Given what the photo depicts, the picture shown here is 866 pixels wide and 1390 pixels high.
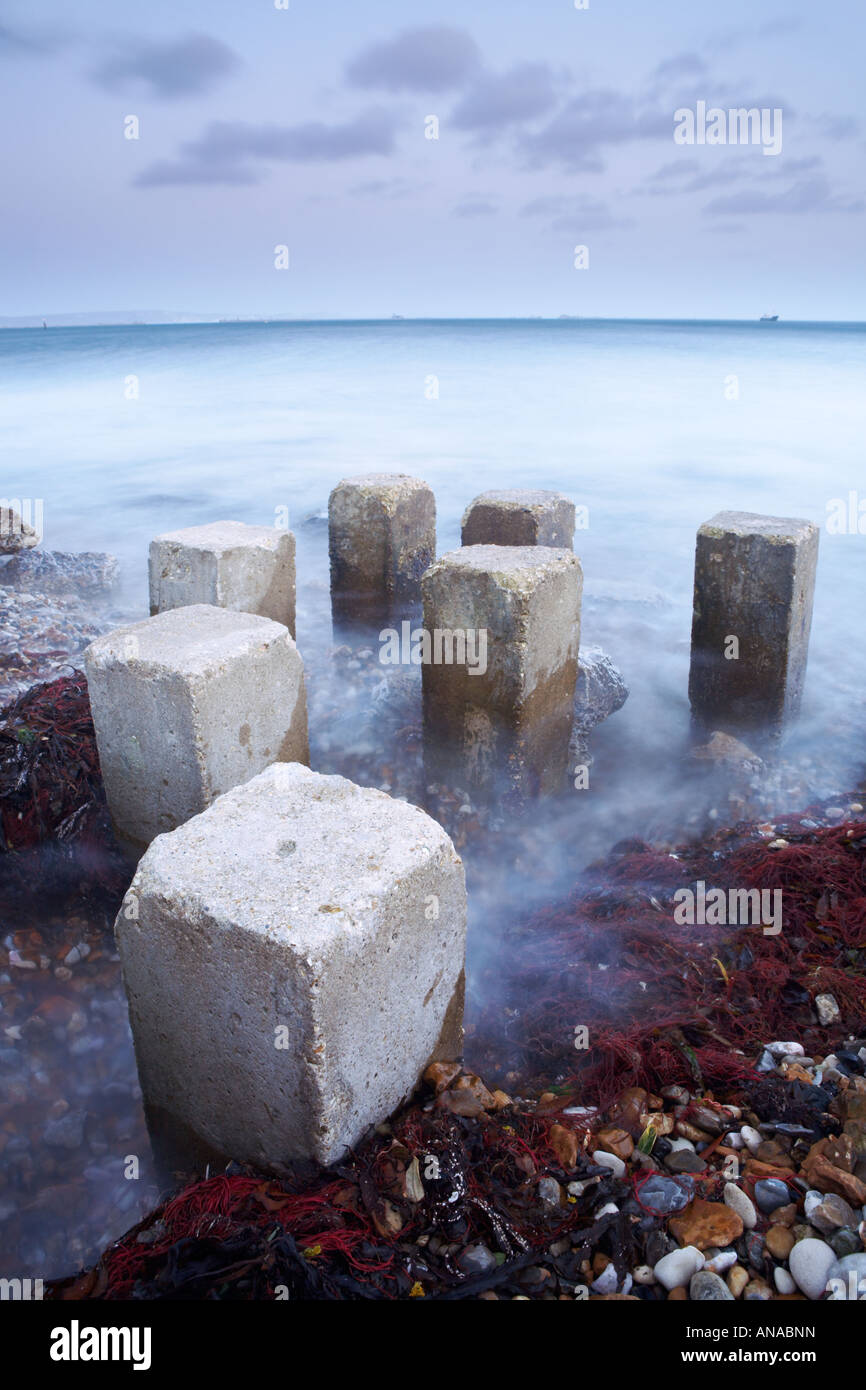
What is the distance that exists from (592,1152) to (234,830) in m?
1.36

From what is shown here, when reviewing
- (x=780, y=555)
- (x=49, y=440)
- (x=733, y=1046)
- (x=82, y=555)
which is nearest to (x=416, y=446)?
(x=49, y=440)

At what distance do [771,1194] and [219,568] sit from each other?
152 inches

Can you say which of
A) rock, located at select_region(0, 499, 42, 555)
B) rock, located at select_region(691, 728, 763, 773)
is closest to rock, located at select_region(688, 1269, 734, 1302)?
rock, located at select_region(691, 728, 763, 773)

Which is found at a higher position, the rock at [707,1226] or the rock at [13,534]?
the rock at [13,534]

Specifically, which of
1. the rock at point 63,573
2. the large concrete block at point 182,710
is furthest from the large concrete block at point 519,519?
the rock at point 63,573

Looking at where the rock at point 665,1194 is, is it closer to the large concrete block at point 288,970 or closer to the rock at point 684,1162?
the rock at point 684,1162

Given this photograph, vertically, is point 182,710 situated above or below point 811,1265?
above

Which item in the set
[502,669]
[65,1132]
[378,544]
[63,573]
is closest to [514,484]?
[63,573]

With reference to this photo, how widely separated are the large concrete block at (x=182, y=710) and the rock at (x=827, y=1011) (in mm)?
2342

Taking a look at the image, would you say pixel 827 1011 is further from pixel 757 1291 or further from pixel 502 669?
pixel 502 669

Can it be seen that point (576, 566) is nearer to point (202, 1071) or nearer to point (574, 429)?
point (202, 1071)

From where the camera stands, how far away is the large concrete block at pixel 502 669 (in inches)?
181

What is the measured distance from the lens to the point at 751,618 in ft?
18.4

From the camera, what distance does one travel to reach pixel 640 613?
9.22 m
